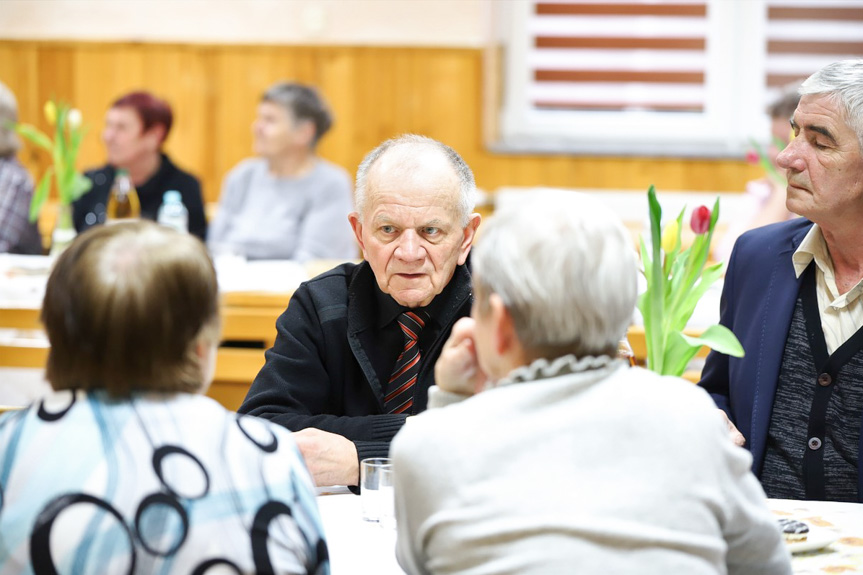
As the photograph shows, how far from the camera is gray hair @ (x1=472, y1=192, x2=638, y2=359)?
1128 mm

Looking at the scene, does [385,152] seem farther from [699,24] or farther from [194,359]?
[699,24]

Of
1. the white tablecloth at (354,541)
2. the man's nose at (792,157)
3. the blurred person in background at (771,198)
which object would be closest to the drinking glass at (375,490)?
the white tablecloth at (354,541)

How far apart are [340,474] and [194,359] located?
0.58 metres

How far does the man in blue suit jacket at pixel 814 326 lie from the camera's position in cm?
199

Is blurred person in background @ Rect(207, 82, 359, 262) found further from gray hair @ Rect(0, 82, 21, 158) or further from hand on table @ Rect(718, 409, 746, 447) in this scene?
hand on table @ Rect(718, 409, 746, 447)

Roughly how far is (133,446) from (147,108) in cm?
423

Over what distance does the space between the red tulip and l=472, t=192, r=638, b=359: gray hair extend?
775 mm

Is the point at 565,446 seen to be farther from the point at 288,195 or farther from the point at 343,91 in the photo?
the point at 343,91

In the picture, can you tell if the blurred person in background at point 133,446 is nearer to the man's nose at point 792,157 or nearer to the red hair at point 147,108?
the man's nose at point 792,157

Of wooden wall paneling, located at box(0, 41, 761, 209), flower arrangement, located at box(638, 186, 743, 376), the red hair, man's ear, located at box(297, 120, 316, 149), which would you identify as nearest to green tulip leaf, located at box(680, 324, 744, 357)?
flower arrangement, located at box(638, 186, 743, 376)

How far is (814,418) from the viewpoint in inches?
79.0

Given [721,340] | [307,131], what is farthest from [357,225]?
[307,131]

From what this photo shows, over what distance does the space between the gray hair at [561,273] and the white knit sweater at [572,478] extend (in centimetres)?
4

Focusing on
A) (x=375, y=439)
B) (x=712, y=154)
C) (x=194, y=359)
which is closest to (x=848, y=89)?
(x=375, y=439)
